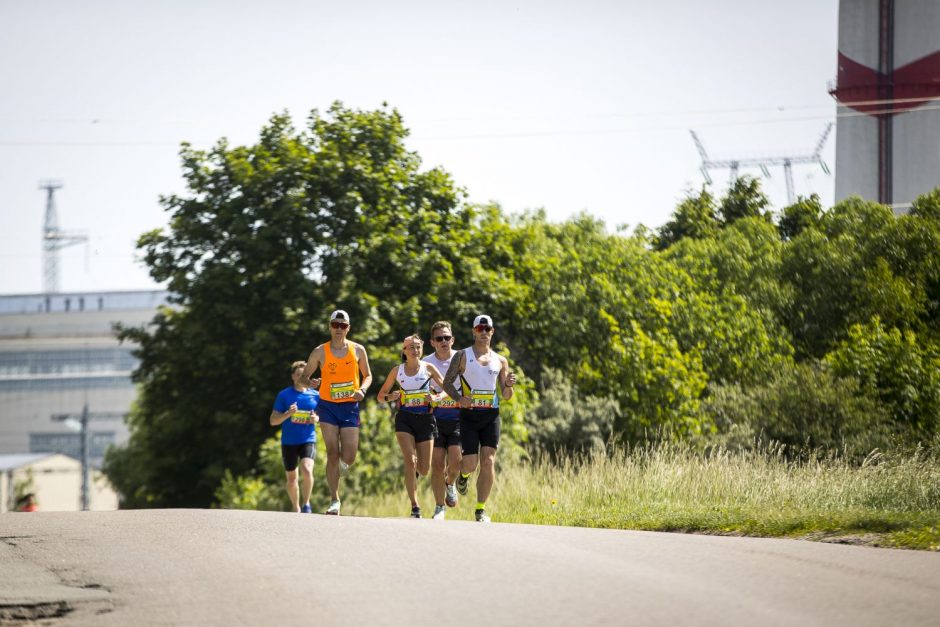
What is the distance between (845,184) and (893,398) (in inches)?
1241

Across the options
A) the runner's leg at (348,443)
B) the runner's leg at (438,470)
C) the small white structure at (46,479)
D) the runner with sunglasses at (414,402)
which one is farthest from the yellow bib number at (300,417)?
the small white structure at (46,479)

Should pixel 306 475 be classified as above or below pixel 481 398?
below

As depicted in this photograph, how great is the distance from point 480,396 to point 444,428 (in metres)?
0.71

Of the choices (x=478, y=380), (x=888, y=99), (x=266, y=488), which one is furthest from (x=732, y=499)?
(x=888, y=99)

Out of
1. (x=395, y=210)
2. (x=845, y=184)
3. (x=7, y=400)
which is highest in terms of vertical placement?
(x=845, y=184)

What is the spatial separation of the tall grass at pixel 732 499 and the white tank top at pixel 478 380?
5.76ft

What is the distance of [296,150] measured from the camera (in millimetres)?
33781

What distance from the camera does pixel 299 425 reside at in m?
14.7

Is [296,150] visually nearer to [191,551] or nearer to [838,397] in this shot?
[838,397]

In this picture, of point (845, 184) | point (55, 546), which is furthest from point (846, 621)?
point (845, 184)

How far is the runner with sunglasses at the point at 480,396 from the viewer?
13.1 metres

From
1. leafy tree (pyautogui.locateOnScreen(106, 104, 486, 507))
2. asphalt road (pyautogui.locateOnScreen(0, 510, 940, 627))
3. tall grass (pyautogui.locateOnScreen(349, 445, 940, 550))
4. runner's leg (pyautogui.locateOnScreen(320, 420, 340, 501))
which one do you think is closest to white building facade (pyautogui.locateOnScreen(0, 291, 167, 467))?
leafy tree (pyautogui.locateOnScreen(106, 104, 486, 507))

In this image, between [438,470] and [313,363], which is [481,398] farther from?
[313,363]

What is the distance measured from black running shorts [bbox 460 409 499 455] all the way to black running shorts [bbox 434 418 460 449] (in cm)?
14
